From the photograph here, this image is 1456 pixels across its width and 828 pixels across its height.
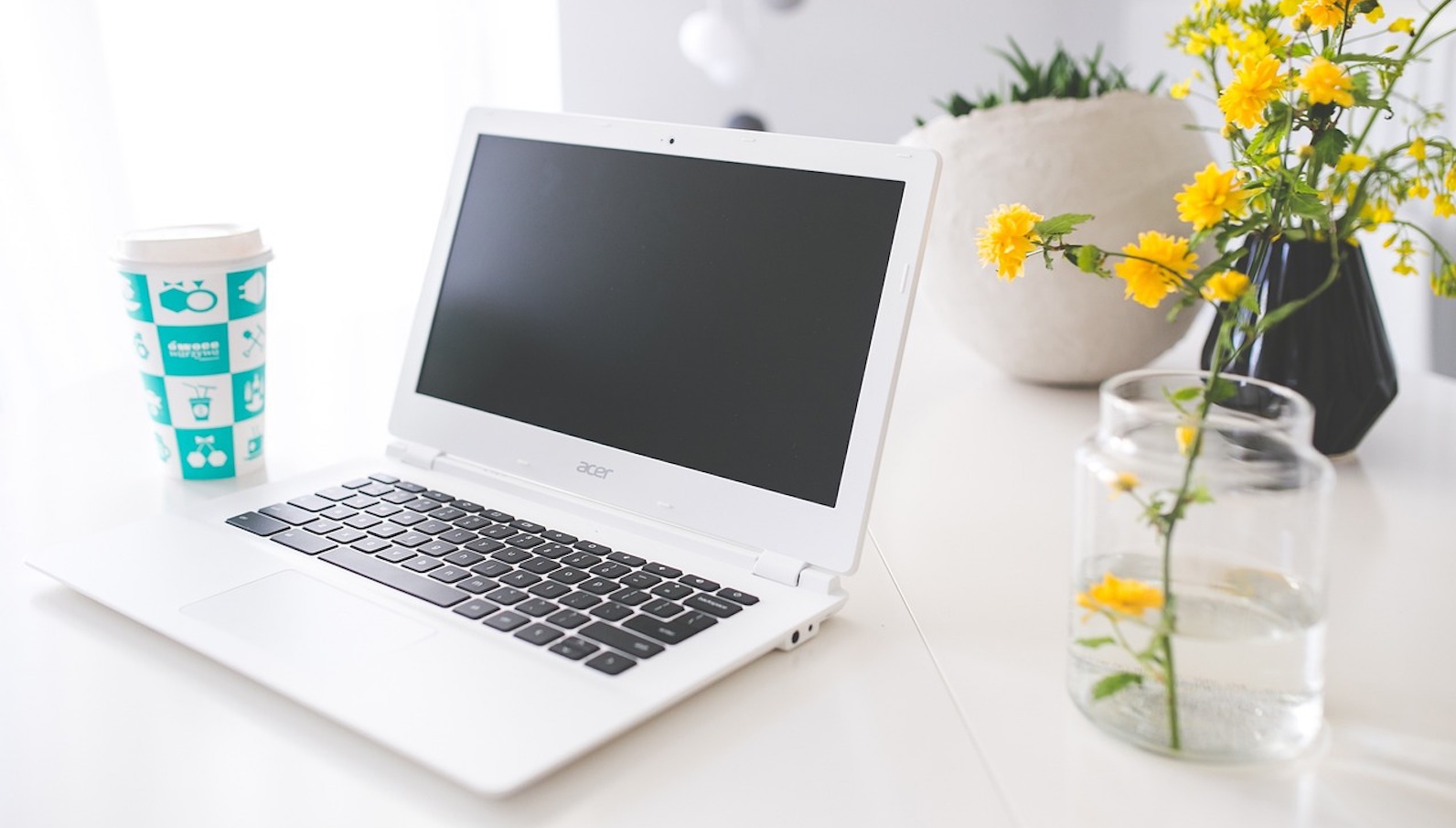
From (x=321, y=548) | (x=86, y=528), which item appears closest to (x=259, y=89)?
(x=86, y=528)

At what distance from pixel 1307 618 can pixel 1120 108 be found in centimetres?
62

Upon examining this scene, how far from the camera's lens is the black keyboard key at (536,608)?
68 centimetres

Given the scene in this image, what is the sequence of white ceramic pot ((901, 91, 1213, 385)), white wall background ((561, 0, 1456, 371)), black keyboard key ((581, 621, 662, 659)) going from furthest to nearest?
white wall background ((561, 0, 1456, 371)) → white ceramic pot ((901, 91, 1213, 385)) → black keyboard key ((581, 621, 662, 659))

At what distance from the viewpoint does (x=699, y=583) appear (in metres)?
0.72

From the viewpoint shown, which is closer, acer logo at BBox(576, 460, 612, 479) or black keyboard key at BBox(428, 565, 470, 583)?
black keyboard key at BBox(428, 565, 470, 583)

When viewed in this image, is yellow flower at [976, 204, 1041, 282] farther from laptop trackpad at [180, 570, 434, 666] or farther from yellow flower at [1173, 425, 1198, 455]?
laptop trackpad at [180, 570, 434, 666]

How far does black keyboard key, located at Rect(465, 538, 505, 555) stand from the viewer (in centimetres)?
77

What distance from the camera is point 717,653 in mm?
638

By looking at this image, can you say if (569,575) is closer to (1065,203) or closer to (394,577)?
(394,577)

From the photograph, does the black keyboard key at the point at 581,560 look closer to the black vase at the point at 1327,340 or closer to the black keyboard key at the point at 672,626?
the black keyboard key at the point at 672,626

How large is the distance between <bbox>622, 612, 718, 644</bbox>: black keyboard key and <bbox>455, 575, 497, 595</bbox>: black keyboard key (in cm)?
10

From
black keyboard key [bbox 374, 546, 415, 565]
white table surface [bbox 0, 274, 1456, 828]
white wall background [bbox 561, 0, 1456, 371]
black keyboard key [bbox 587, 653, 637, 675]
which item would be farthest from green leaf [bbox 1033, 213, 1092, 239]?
white wall background [bbox 561, 0, 1456, 371]

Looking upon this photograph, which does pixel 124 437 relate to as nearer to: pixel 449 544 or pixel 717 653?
pixel 449 544

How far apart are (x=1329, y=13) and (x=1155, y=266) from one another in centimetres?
20
